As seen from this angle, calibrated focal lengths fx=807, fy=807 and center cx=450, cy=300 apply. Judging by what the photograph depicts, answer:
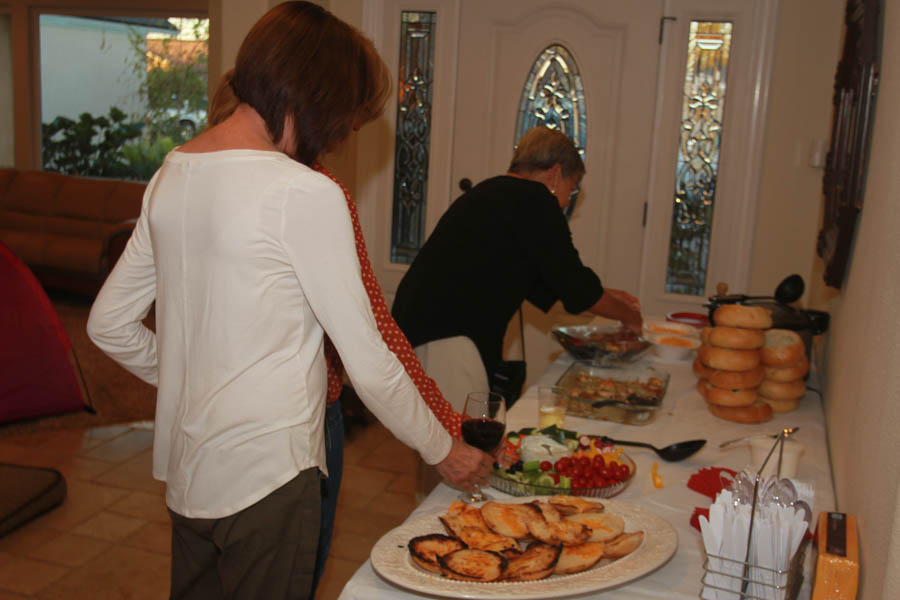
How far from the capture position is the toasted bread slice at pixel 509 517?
117 centimetres

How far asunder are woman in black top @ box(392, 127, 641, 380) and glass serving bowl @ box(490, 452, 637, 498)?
35.8 inches

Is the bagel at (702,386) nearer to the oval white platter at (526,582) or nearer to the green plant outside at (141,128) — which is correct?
the oval white platter at (526,582)

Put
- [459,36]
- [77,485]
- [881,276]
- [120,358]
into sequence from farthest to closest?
[459,36]
[77,485]
[120,358]
[881,276]

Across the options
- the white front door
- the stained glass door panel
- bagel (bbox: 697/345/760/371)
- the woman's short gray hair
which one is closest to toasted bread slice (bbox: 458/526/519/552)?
bagel (bbox: 697/345/760/371)

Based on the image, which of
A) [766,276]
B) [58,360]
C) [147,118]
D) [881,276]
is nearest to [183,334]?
[881,276]

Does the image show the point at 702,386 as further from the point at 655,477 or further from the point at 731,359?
the point at 655,477

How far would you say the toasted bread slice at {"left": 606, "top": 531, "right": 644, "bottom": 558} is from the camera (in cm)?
115

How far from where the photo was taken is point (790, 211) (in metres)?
3.69

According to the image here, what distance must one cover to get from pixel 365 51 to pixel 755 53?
286cm

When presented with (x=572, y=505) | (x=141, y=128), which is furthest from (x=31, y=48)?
(x=572, y=505)

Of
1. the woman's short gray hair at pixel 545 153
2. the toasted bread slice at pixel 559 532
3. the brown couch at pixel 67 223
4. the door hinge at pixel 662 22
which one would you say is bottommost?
the brown couch at pixel 67 223

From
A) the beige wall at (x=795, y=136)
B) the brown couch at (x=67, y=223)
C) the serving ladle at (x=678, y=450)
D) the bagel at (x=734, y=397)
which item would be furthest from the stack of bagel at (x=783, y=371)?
the brown couch at (x=67, y=223)

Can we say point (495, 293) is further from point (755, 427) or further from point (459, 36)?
point (459, 36)

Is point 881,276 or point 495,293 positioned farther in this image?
point 495,293
